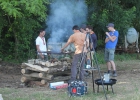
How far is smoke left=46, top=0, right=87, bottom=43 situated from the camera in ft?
41.8

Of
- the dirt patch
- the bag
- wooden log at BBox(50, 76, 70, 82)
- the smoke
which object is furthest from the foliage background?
the bag

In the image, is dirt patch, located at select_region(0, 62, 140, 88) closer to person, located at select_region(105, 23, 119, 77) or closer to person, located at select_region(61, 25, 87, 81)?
person, located at select_region(105, 23, 119, 77)

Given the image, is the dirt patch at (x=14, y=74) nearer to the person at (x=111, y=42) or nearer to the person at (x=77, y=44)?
the person at (x=111, y=42)

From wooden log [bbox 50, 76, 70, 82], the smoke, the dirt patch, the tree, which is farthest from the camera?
the tree

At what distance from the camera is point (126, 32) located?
16938 millimetres

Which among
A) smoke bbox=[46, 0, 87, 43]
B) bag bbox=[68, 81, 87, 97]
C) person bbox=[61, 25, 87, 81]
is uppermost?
smoke bbox=[46, 0, 87, 43]

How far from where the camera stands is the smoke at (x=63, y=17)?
502 inches

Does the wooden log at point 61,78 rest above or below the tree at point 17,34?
below

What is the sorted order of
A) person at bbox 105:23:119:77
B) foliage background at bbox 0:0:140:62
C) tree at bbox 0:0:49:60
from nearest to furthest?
person at bbox 105:23:119:77, tree at bbox 0:0:49:60, foliage background at bbox 0:0:140:62

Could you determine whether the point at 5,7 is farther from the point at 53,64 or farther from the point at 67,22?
the point at 67,22

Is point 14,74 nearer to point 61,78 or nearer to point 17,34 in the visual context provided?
point 61,78

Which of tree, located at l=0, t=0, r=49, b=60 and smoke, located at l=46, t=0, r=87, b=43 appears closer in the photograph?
smoke, located at l=46, t=0, r=87, b=43

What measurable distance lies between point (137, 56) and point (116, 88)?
856 cm

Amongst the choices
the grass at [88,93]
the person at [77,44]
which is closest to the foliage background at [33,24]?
the person at [77,44]
